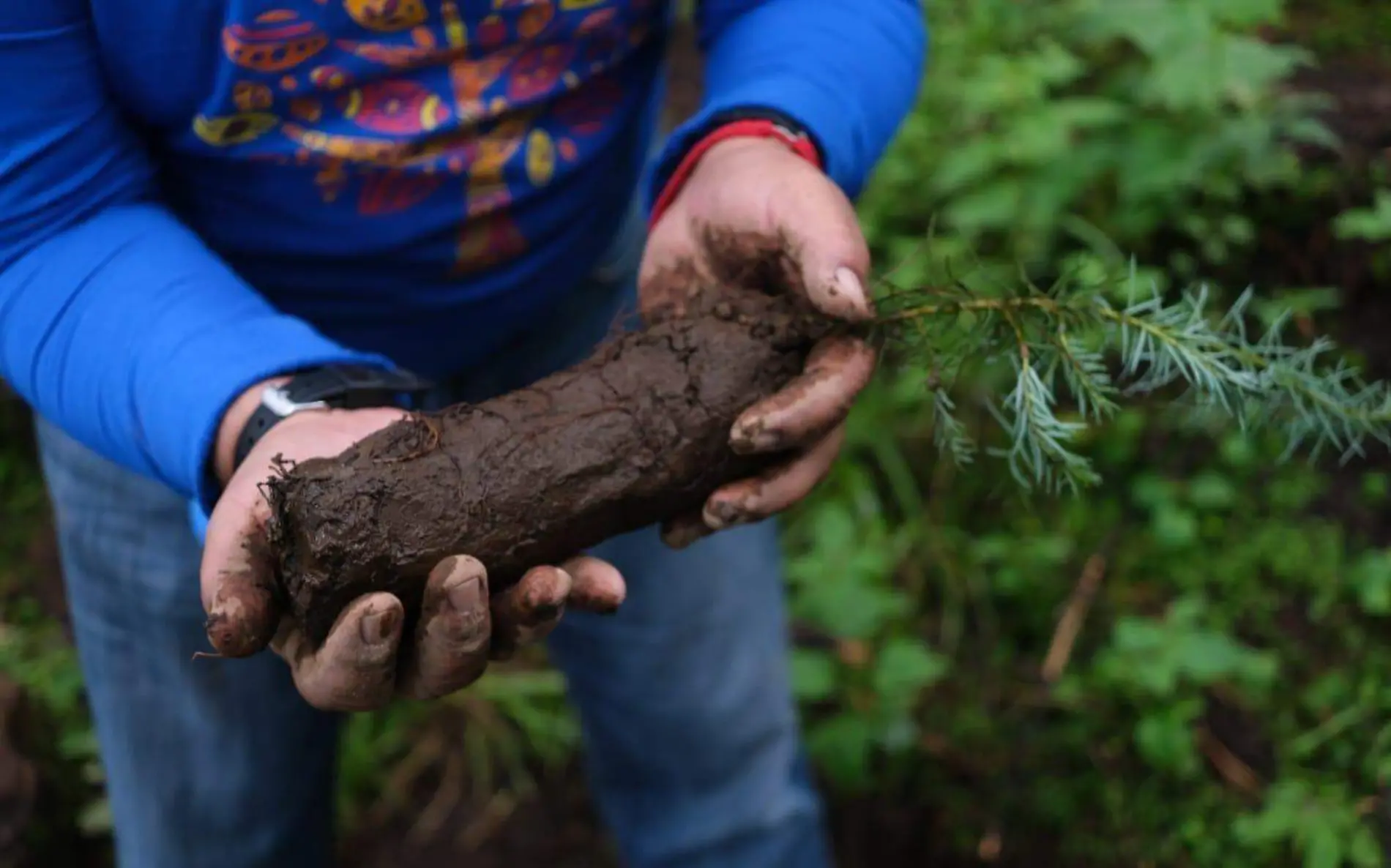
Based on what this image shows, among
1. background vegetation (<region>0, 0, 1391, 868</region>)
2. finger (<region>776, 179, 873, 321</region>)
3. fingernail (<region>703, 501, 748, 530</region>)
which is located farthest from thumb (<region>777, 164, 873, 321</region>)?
background vegetation (<region>0, 0, 1391, 868</region>)

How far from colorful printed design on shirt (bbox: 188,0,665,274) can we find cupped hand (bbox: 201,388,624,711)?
0.32 metres

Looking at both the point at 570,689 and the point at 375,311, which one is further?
the point at 570,689

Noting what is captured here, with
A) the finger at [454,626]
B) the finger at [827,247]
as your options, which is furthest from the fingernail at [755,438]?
the finger at [454,626]

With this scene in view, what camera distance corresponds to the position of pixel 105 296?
1.40 metres

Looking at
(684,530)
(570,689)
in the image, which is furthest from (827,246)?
(570,689)

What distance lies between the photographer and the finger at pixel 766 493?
1.51 m

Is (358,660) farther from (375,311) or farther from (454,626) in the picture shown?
(375,311)

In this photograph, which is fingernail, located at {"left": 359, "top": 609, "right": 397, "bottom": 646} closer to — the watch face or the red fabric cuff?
the watch face

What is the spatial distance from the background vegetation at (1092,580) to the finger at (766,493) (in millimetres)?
860

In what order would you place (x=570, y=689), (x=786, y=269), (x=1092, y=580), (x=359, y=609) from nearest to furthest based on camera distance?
(x=359, y=609) → (x=786, y=269) → (x=570, y=689) → (x=1092, y=580)

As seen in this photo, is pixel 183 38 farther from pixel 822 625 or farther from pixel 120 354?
pixel 822 625

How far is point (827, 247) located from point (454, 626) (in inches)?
23.9

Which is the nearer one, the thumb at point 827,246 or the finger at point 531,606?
the finger at point 531,606

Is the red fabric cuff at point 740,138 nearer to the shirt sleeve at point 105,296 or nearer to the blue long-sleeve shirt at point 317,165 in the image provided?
the blue long-sleeve shirt at point 317,165
